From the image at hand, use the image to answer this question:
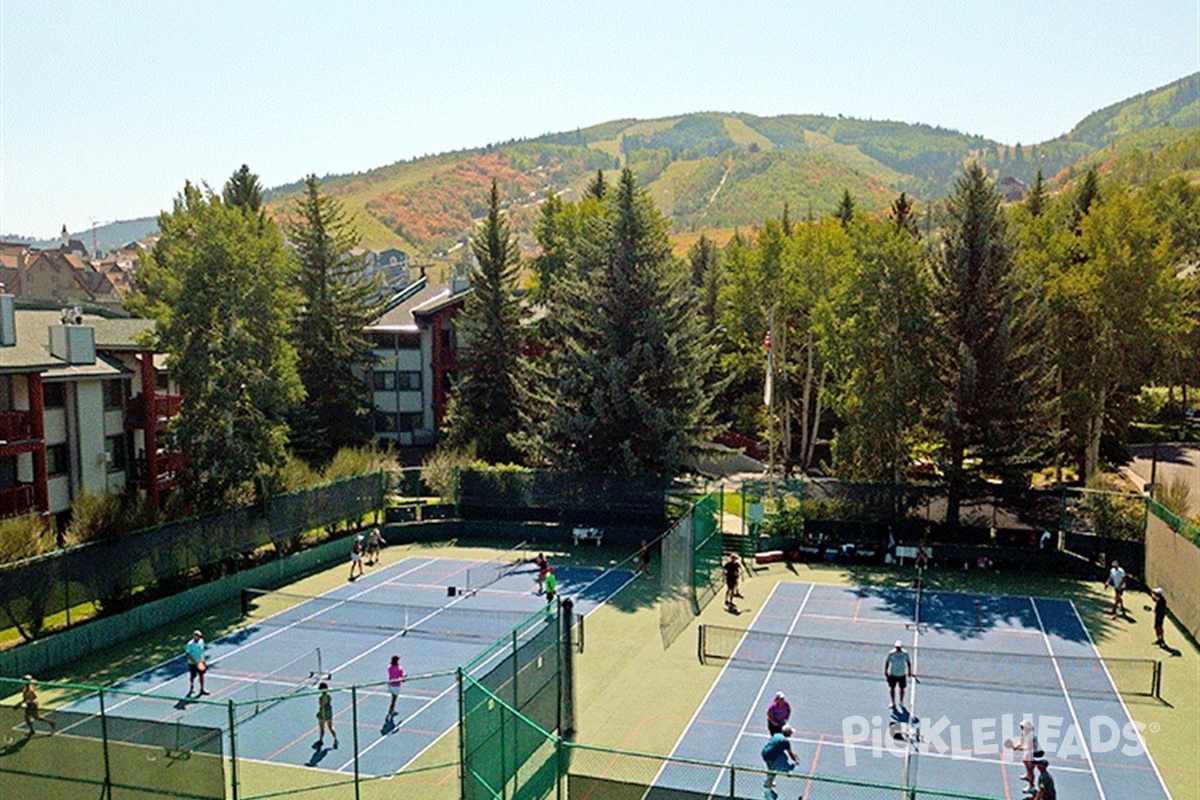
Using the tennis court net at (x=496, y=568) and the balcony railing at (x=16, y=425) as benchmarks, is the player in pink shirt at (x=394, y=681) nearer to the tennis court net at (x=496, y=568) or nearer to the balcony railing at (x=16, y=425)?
the tennis court net at (x=496, y=568)

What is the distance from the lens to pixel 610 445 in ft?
139

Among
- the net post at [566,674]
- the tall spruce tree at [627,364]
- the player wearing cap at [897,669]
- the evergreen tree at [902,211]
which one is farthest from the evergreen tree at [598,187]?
the net post at [566,674]

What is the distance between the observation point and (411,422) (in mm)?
62656

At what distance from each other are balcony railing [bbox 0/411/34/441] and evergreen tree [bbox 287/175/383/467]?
17.1 metres

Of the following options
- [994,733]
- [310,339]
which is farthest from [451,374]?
[994,733]

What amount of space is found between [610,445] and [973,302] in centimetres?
1567

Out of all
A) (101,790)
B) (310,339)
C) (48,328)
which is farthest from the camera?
(310,339)

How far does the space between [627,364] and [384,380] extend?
83.5 ft

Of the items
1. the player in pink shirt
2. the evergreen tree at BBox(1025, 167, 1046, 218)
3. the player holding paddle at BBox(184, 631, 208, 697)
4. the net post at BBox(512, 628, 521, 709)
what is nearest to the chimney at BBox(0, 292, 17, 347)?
the player holding paddle at BBox(184, 631, 208, 697)

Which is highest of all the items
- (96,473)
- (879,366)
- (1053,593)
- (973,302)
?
(973,302)

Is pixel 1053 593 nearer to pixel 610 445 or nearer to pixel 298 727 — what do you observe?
pixel 610 445

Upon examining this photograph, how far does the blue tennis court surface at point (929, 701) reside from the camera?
18.9 m

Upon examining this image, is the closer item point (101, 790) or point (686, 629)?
point (101, 790)

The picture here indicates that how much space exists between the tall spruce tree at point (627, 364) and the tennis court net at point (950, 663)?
14895 mm
